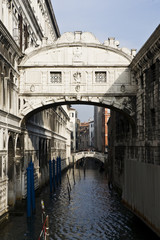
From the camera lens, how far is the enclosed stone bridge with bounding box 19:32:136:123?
741 inches

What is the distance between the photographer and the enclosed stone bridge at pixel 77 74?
18828 mm

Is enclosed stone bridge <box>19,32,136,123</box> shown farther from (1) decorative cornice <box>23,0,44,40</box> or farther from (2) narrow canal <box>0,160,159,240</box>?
(2) narrow canal <box>0,160,159,240</box>

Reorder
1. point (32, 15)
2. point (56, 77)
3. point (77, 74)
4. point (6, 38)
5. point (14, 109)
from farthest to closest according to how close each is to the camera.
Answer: point (32, 15) → point (56, 77) → point (77, 74) → point (14, 109) → point (6, 38)

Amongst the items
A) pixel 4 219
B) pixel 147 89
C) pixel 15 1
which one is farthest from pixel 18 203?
pixel 15 1

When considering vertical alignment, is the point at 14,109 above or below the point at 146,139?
above

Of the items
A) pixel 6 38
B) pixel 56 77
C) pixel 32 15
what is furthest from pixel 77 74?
pixel 32 15

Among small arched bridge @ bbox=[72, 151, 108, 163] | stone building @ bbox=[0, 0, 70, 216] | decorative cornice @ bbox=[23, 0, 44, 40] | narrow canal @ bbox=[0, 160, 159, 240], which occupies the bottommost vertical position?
narrow canal @ bbox=[0, 160, 159, 240]

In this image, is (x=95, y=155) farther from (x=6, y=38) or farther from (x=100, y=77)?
(x=6, y=38)

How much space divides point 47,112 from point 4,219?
18.1 meters

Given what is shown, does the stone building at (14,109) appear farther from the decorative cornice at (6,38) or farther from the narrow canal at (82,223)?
the narrow canal at (82,223)

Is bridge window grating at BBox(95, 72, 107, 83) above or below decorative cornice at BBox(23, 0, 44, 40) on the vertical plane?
below

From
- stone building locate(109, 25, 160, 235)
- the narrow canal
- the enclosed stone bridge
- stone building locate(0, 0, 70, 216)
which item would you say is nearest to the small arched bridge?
stone building locate(0, 0, 70, 216)

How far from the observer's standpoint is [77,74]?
61.9ft

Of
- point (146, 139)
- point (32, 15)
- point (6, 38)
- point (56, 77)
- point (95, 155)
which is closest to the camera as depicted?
point (6, 38)
